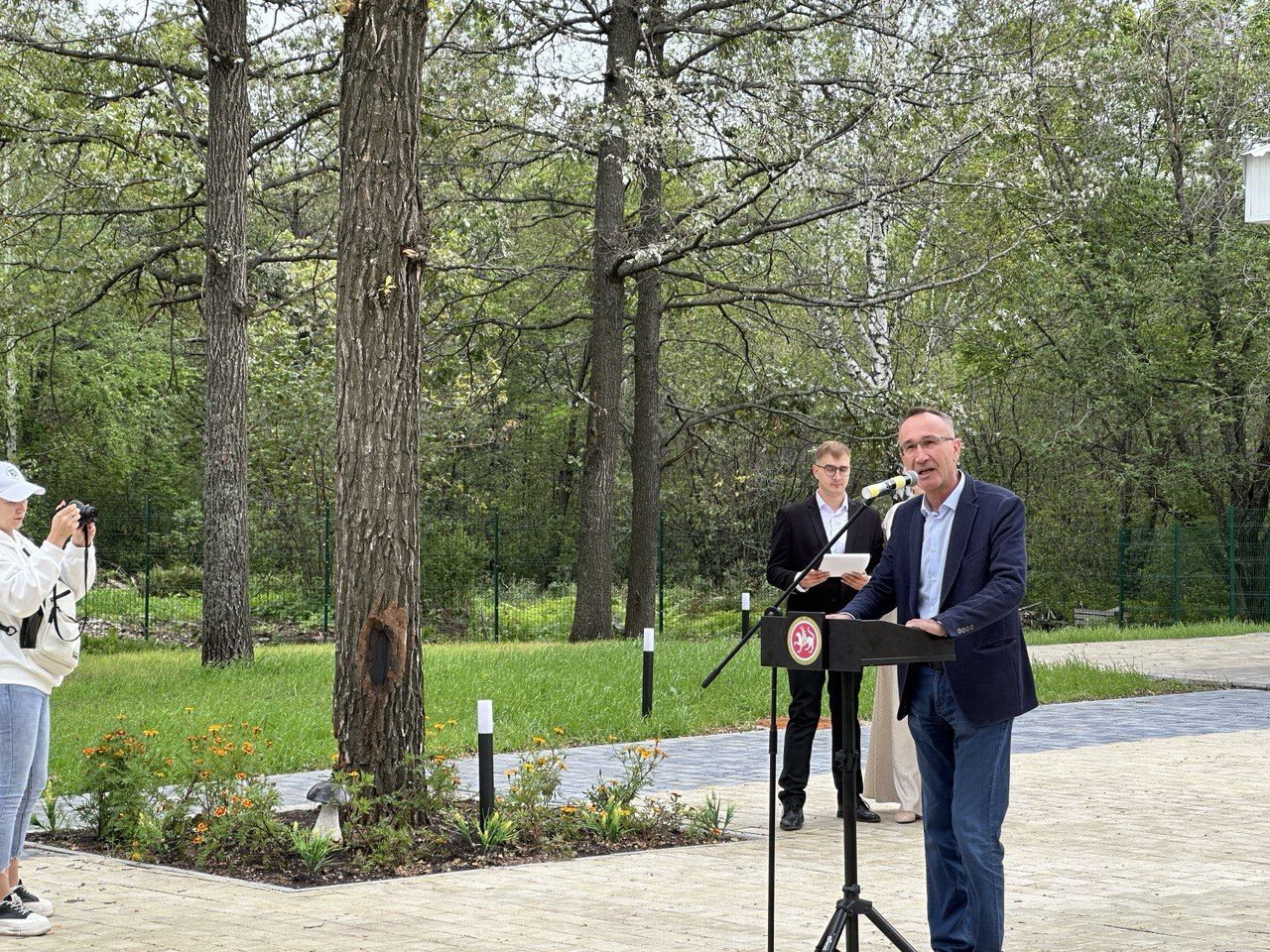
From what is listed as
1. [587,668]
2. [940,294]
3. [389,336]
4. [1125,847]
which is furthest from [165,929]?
[940,294]

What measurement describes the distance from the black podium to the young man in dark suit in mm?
3415

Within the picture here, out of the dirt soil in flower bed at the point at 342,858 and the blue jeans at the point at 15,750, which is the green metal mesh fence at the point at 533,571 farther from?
the blue jeans at the point at 15,750

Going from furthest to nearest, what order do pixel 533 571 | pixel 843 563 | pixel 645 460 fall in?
1. pixel 533 571
2. pixel 645 460
3. pixel 843 563

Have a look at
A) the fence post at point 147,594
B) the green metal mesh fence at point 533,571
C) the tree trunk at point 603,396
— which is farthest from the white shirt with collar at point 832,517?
the fence post at point 147,594

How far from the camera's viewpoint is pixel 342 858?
7.88 meters

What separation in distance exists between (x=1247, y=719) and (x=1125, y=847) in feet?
23.4

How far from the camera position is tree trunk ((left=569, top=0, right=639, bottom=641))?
22.6 meters

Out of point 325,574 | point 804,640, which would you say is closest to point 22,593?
point 804,640

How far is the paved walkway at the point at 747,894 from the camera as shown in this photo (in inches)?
245

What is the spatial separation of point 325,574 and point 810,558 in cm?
1736

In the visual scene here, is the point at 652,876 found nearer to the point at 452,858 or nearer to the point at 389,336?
the point at 452,858

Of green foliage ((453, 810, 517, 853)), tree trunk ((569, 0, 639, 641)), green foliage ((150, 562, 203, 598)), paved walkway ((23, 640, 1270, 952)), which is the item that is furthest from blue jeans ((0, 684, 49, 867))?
green foliage ((150, 562, 203, 598))

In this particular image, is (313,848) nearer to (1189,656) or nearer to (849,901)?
(849,901)

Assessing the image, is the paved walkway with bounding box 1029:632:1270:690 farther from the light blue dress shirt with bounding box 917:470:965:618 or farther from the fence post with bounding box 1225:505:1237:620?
the light blue dress shirt with bounding box 917:470:965:618
